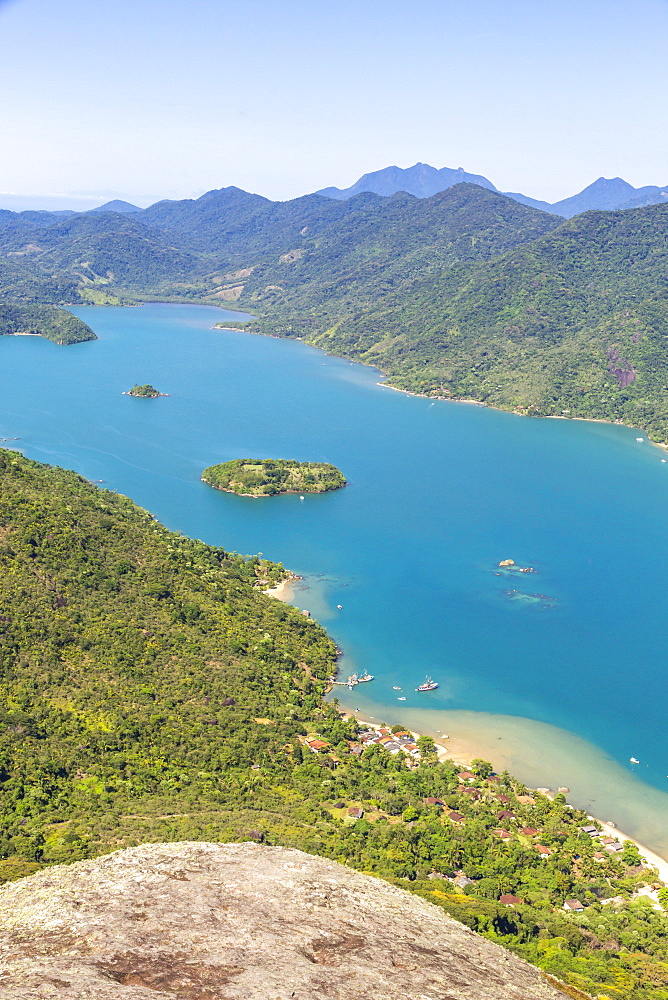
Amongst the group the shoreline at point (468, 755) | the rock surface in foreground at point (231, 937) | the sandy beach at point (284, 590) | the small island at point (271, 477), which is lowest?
the shoreline at point (468, 755)

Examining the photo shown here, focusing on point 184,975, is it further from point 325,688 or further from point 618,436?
point 618,436

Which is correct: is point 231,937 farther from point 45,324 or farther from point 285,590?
point 45,324

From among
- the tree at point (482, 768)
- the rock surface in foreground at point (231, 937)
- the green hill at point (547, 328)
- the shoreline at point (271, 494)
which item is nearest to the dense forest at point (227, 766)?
the tree at point (482, 768)

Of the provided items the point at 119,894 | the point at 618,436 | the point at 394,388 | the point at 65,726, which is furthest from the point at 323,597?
the point at 394,388

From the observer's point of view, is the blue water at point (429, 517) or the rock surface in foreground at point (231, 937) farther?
the blue water at point (429, 517)

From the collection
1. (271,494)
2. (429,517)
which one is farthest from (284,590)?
(271,494)

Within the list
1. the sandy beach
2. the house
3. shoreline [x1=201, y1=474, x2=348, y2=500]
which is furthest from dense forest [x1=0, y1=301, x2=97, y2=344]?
the house

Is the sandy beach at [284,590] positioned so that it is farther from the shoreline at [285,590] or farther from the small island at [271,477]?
the small island at [271,477]
